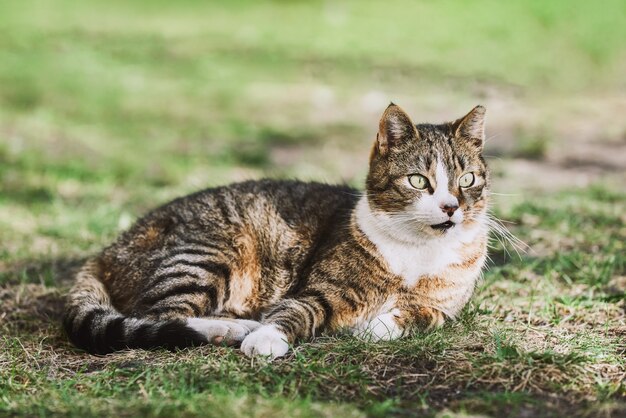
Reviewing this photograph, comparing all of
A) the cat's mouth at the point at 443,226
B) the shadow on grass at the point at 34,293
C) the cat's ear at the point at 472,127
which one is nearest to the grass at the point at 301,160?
the shadow on grass at the point at 34,293

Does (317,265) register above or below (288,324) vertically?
above

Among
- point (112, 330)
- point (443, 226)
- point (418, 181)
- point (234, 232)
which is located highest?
point (418, 181)

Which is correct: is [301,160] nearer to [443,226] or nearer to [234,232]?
[234,232]

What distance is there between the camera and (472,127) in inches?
157

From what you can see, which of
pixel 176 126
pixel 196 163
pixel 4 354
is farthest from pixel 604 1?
pixel 4 354

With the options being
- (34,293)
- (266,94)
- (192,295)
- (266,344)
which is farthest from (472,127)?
(266,94)

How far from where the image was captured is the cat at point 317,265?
3.70 meters

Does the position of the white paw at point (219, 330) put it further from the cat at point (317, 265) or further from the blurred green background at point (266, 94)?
the blurred green background at point (266, 94)

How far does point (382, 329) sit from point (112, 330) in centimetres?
123

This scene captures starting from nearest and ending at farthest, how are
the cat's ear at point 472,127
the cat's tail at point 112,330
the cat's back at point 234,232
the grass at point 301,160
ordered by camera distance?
the grass at point 301,160, the cat's tail at point 112,330, the cat's ear at point 472,127, the cat's back at point 234,232

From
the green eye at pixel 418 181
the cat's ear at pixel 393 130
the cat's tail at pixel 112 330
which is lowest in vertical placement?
the cat's tail at pixel 112 330

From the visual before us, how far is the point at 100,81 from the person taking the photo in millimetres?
11391

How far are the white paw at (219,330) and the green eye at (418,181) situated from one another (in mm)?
1048

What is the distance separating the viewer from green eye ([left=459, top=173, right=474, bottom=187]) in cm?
381
